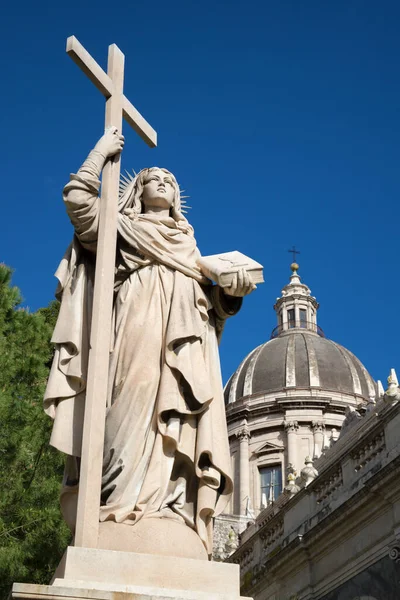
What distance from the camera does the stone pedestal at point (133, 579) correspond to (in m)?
3.35

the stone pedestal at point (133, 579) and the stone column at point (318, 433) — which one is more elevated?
the stone column at point (318, 433)

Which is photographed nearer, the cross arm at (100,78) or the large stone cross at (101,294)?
the large stone cross at (101,294)

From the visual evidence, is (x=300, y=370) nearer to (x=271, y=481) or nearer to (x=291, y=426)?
(x=291, y=426)

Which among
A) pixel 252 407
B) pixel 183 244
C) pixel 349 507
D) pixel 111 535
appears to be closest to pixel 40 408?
pixel 349 507

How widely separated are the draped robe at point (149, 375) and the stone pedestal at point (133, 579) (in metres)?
0.33

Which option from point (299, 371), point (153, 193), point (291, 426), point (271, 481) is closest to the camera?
point (153, 193)

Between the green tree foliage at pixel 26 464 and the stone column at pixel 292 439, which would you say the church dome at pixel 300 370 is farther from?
the green tree foliage at pixel 26 464

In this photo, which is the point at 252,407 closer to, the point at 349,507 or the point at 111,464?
the point at 349,507

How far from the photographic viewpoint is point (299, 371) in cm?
4738

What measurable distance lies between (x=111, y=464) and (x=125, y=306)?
897mm

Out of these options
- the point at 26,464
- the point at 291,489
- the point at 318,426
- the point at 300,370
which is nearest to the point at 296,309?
the point at 300,370

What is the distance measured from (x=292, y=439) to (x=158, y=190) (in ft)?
132

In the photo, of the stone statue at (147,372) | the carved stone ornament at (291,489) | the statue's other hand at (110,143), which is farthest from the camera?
the carved stone ornament at (291,489)

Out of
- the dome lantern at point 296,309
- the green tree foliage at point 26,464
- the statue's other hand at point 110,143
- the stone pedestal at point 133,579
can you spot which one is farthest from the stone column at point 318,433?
the stone pedestal at point 133,579
